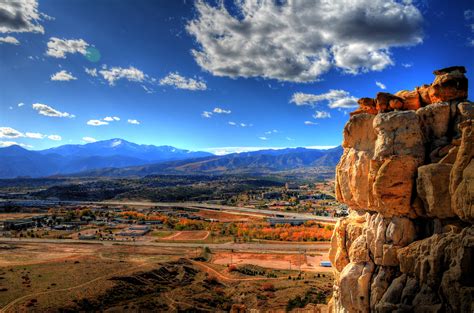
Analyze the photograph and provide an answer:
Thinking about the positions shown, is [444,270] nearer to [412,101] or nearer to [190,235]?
[412,101]

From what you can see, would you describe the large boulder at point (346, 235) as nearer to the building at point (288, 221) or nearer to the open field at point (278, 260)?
the open field at point (278, 260)

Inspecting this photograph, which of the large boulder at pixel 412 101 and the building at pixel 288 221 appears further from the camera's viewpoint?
the building at pixel 288 221

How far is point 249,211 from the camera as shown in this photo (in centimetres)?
16338

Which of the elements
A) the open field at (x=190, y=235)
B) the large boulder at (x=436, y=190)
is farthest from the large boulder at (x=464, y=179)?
the open field at (x=190, y=235)

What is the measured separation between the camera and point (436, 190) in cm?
1578

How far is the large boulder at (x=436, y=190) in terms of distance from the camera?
1551cm

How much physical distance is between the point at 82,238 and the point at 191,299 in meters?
63.2

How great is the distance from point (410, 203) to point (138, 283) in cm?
4617

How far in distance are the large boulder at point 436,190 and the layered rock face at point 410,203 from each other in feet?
0.13

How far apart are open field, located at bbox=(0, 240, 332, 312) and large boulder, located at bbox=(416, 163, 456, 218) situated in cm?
3108

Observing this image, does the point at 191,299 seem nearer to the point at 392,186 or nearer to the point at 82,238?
the point at 392,186

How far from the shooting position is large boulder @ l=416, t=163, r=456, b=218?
1551 centimetres

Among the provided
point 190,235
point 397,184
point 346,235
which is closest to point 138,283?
point 346,235

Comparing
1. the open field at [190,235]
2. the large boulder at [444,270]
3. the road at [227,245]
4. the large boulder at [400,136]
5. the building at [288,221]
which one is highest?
the large boulder at [400,136]
